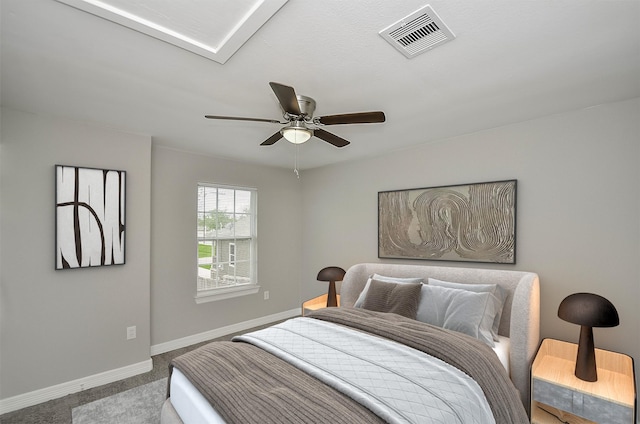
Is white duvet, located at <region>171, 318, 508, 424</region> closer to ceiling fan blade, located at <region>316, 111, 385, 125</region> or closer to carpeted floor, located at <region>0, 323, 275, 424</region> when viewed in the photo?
carpeted floor, located at <region>0, 323, 275, 424</region>

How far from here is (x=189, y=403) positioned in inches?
68.1

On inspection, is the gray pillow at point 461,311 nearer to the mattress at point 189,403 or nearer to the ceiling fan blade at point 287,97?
the mattress at point 189,403

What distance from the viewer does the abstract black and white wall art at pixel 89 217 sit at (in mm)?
2789

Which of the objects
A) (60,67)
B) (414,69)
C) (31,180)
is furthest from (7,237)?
(414,69)

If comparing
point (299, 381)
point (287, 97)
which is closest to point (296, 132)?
point (287, 97)

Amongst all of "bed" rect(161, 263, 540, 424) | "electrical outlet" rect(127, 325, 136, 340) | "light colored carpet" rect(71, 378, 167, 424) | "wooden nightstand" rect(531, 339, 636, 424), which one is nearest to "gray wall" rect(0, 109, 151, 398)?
"electrical outlet" rect(127, 325, 136, 340)

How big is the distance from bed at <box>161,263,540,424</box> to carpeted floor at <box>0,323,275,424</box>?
124 centimetres

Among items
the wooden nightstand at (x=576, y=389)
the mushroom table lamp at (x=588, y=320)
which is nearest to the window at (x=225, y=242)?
the wooden nightstand at (x=576, y=389)

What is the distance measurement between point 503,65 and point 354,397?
2.06m

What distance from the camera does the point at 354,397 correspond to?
1.50m

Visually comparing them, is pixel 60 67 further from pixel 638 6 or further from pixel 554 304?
pixel 554 304

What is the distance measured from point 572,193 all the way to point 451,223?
1043 mm

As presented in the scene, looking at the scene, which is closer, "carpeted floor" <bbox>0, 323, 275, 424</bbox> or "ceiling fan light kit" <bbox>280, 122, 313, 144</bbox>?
"ceiling fan light kit" <bbox>280, 122, 313, 144</bbox>

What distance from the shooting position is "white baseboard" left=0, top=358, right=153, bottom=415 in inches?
100.0
